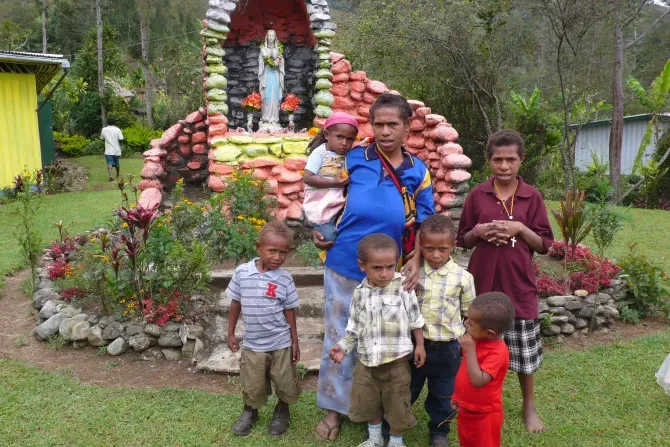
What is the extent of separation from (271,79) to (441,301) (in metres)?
6.11

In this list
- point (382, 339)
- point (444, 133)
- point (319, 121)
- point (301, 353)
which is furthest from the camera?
point (319, 121)

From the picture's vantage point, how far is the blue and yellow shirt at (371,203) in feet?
10.0

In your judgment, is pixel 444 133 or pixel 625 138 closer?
pixel 444 133

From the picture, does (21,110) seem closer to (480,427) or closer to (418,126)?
(418,126)

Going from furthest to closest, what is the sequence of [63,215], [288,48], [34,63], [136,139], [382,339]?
[136,139]
[34,63]
[63,215]
[288,48]
[382,339]

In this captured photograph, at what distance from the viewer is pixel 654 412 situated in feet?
12.0

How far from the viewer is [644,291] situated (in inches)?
212

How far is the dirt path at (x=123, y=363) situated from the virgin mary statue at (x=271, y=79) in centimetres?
439

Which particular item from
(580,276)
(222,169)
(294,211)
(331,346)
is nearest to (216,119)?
(222,169)

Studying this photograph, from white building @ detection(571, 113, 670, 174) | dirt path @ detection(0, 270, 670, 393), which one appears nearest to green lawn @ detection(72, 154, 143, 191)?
dirt path @ detection(0, 270, 670, 393)

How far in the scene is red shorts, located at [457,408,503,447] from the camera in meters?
2.67

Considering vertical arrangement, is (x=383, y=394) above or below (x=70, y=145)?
below

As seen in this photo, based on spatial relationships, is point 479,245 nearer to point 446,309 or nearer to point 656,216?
point 446,309

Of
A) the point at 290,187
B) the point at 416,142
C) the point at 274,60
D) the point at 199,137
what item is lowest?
the point at 290,187
